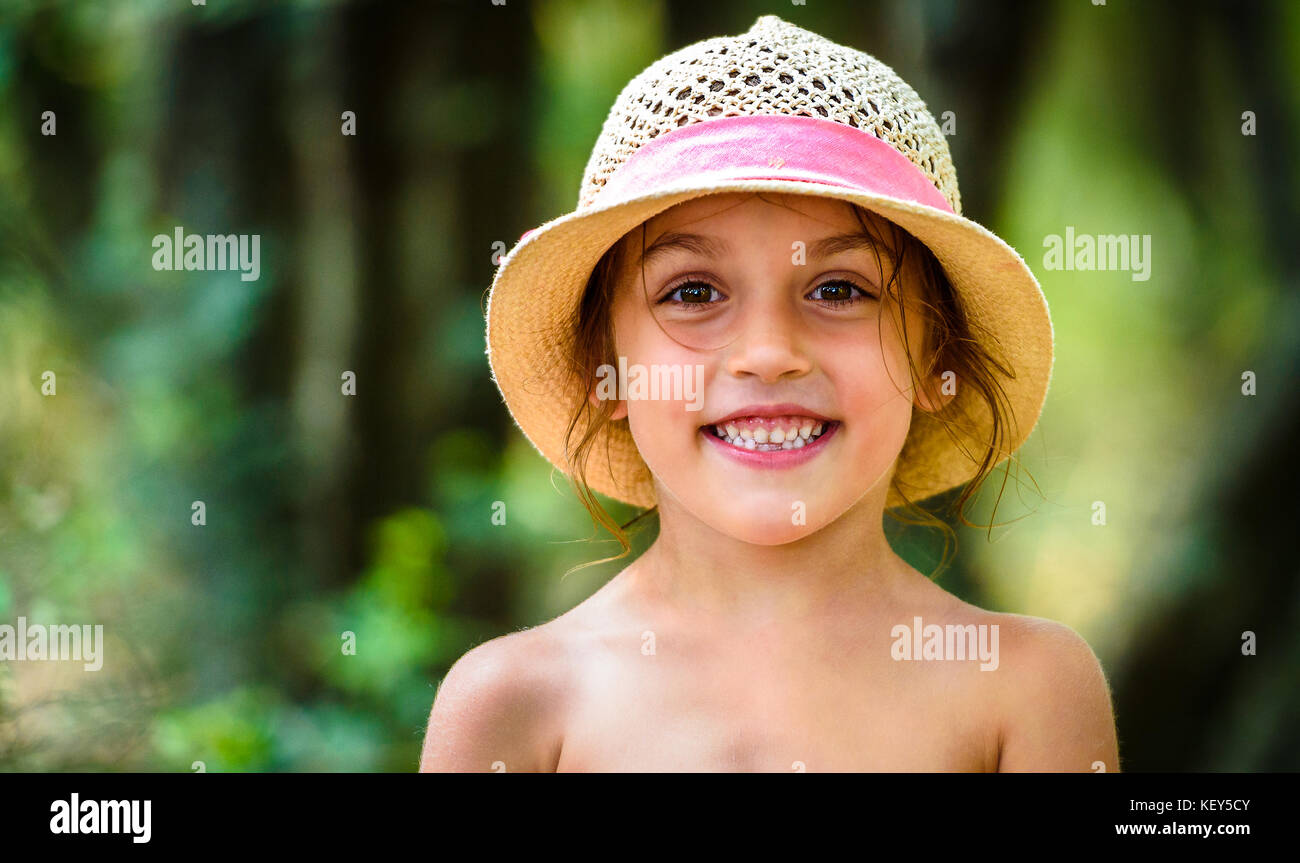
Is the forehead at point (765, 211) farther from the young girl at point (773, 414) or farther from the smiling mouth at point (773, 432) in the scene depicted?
the smiling mouth at point (773, 432)

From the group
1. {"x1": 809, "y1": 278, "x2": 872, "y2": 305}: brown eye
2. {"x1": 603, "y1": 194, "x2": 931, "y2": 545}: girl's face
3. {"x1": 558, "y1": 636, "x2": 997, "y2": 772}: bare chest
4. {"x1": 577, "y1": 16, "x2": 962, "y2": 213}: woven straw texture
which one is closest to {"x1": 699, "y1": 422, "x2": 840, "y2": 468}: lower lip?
{"x1": 603, "y1": 194, "x2": 931, "y2": 545}: girl's face

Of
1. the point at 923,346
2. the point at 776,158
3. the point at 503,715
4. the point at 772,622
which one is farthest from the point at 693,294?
the point at 503,715

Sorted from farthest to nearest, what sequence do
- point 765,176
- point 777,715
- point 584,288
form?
point 584,288 → point 777,715 → point 765,176

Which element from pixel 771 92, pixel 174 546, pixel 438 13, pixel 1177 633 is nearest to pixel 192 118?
pixel 438 13

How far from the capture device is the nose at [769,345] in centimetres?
130

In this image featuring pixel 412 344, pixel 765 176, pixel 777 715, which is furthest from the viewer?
pixel 412 344

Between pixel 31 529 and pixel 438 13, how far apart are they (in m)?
1.39

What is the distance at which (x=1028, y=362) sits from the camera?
153cm

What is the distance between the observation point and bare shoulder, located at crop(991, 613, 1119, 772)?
1414 mm

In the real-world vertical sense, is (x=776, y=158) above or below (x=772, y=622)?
above

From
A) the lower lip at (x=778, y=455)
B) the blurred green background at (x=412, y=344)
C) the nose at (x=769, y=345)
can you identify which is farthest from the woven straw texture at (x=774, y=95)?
the blurred green background at (x=412, y=344)

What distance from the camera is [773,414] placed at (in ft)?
4.37

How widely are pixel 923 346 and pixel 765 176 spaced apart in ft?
1.05

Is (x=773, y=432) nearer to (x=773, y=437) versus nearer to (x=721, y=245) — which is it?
(x=773, y=437)
